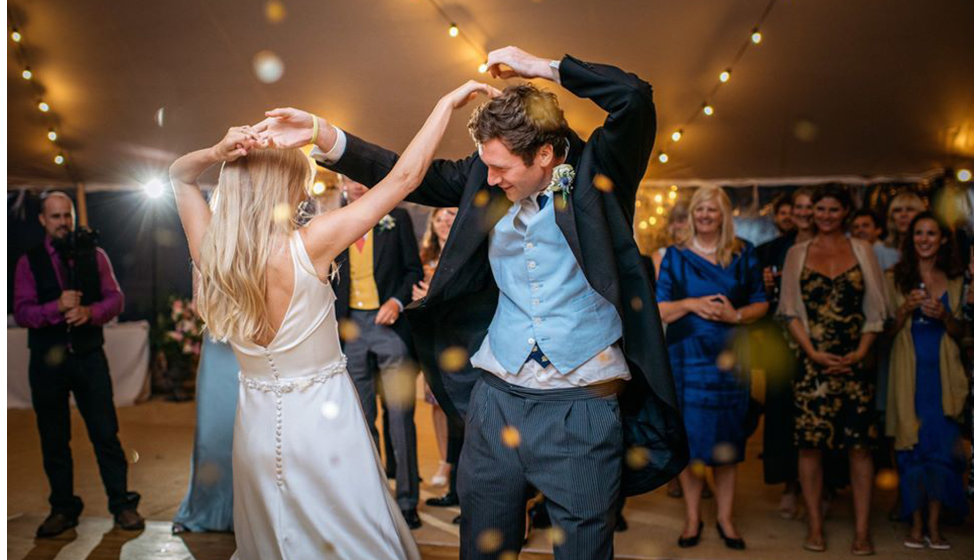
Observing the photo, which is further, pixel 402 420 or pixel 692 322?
pixel 402 420

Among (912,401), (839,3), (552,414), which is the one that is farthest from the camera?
(839,3)

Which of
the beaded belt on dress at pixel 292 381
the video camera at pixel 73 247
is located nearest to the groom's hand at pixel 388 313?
the video camera at pixel 73 247

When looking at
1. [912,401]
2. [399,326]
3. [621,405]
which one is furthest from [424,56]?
[621,405]

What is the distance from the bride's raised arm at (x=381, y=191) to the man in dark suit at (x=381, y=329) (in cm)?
194

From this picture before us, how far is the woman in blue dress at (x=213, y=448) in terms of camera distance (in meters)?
3.66

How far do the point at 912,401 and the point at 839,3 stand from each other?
2.44 metres

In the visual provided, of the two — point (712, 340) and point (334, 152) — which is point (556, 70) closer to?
point (334, 152)

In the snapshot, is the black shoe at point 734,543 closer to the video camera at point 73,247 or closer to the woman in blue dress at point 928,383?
the woman in blue dress at point 928,383

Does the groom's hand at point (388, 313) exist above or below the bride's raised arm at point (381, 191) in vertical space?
below

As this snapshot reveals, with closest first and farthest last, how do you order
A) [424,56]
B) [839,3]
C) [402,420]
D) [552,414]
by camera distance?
[552,414] < [402,420] < [839,3] < [424,56]

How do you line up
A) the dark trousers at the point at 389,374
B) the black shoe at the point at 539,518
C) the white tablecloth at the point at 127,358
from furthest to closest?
1. the white tablecloth at the point at 127,358
2. the dark trousers at the point at 389,374
3. the black shoe at the point at 539,518

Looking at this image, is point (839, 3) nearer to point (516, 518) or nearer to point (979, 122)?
point (979, 122)

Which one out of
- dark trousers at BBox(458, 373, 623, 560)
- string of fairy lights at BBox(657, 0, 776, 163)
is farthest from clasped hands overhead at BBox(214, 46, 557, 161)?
string of fairy lights at BBox(657, 0, 776, 163)

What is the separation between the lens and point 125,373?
7.61 meters
